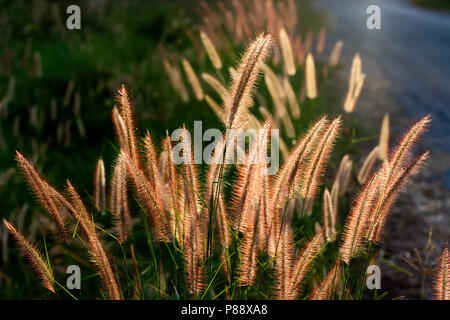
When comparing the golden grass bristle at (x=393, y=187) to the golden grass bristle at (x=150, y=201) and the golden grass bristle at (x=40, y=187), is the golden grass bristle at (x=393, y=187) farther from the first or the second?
the golden grass bristle at (x=40, y=187)

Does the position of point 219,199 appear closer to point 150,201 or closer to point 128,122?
point 150,201

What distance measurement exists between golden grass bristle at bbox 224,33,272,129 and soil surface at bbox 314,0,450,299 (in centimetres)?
52

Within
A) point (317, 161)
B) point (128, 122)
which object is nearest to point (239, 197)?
point (317, 161)

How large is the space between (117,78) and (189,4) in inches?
183

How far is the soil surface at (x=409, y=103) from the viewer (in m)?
1.92

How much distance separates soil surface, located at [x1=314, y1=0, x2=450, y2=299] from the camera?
1922 mm

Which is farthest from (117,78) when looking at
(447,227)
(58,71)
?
(447,227)

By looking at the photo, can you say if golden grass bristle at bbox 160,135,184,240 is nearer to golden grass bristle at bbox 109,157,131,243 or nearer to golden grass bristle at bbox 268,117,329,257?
golden grass bristle at bbox 109,157,131,243

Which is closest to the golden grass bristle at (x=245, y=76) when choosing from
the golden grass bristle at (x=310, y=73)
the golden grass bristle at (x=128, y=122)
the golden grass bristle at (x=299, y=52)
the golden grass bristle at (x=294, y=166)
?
the golden grass bristle at (x=294, y=166)

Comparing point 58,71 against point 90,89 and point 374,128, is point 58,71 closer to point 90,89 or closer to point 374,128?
point 90,89

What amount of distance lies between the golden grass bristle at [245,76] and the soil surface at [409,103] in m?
0.52

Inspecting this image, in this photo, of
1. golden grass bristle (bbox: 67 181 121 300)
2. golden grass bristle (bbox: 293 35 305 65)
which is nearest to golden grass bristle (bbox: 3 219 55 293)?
golden grass bristle (bbox: 67 181 121 300)

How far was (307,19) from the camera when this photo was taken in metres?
6.76

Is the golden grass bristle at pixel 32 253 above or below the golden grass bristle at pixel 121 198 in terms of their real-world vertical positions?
below
